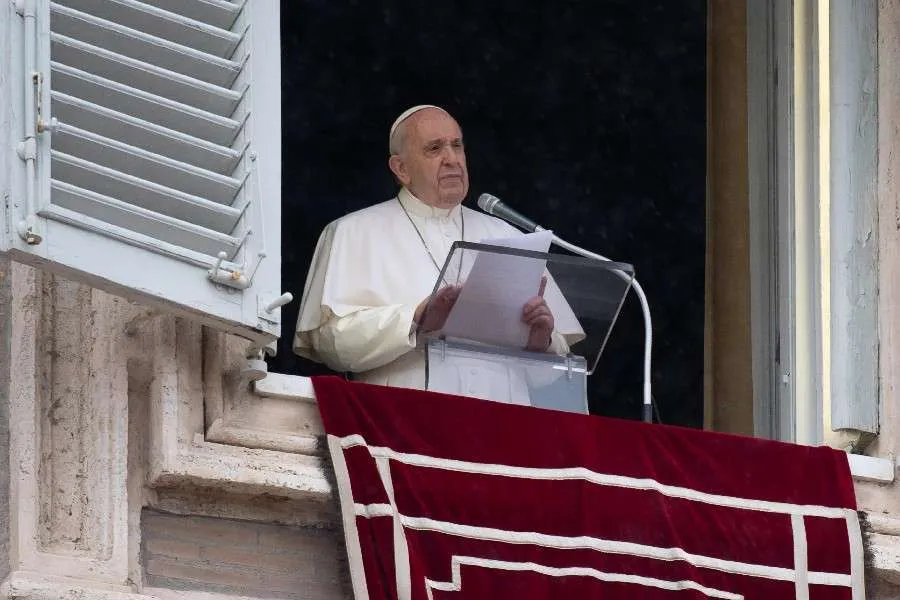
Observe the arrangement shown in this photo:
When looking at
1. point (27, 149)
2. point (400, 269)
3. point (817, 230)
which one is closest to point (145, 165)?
point (27, 149)

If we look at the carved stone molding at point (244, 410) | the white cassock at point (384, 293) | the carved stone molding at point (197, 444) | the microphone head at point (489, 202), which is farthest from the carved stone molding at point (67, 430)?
the microphone head at point (489, 202)

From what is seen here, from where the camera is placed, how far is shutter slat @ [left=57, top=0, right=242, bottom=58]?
7535mm

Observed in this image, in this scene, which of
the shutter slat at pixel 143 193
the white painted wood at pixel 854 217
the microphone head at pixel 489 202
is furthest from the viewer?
the white painted wood at pixel 854 217

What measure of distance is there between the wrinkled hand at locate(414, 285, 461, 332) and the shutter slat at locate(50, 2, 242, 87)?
80cm

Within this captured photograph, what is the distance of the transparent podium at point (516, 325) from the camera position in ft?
26.0

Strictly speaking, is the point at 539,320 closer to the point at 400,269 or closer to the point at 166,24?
the point at 400,269

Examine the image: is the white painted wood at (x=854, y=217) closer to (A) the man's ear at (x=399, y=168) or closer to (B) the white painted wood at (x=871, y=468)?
(B) the white painted wood at (x=871, y=468)

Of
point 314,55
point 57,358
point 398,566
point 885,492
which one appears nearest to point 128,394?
point 57,358

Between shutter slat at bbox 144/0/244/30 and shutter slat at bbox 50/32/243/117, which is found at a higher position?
shutter slat at bbox 144/0/244/30

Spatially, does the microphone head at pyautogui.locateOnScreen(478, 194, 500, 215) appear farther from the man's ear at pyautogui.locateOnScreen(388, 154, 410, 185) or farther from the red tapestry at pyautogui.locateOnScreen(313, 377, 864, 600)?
the red tapestry at pyautogui.locateOnScreen(313, 377, 864, 600)

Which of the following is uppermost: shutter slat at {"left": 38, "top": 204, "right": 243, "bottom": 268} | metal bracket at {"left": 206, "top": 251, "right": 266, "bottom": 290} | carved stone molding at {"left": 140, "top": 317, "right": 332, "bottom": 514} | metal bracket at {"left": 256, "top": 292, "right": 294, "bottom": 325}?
shutter slat at {"left": 38, "top": 204, "right": 243, "bottom": 268}

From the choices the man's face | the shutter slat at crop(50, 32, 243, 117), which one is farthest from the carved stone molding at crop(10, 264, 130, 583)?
the man's face

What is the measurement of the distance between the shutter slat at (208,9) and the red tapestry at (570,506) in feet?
2.90

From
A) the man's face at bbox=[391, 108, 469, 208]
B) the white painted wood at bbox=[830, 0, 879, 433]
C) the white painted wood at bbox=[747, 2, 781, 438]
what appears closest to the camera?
the white painted wood at bbox=[830, 0, 879, 433]
